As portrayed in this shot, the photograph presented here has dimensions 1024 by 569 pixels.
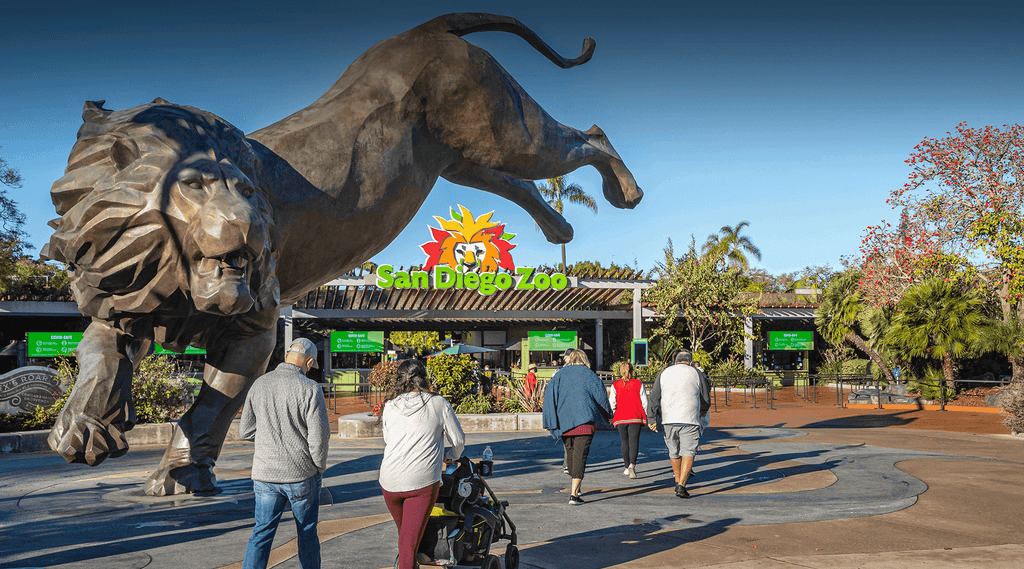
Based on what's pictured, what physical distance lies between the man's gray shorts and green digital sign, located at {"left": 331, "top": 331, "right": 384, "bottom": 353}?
22241mm

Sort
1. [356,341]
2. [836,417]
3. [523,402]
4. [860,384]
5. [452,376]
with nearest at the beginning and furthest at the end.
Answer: [452,376] < [523,402] < [836,417] < [860,384] < [356,341]

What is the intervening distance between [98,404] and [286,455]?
1184mm

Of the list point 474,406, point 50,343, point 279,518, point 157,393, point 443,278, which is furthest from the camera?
point 443,278

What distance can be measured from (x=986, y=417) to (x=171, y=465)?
1703cm

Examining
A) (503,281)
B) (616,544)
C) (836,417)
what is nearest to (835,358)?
(503,281)

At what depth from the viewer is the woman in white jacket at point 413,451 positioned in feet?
12.2

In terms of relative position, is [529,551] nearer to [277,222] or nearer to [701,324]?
[277,222]

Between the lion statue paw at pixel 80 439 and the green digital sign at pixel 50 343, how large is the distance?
Result: 74.8 ft

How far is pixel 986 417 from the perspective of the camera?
16234 millimetres

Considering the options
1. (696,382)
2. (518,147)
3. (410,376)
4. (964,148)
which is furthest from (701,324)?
(410,376)

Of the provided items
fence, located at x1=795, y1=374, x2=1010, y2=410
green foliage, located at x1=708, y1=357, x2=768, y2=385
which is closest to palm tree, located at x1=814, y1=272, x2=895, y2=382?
fence, located at x1=795, y1=374, x2=1010, y2=410

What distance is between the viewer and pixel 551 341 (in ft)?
96.1

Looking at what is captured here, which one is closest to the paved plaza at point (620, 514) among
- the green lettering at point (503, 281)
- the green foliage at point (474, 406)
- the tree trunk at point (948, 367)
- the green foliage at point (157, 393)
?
the green foliage at point (157, 393)

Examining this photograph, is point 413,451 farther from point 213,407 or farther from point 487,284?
point 487,284
